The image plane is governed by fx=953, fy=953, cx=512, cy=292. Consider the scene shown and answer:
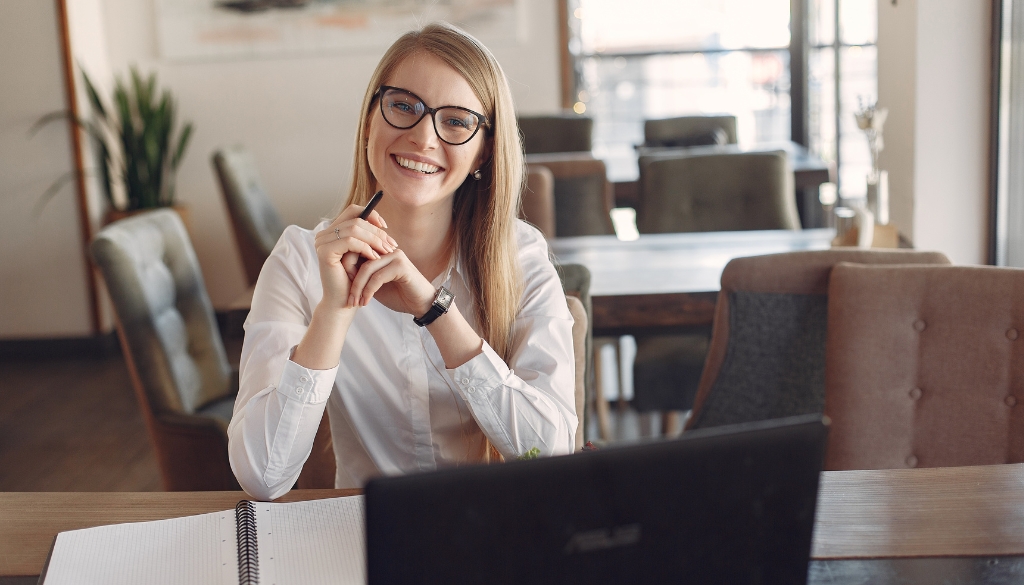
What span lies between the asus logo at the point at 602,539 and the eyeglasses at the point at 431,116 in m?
0.87

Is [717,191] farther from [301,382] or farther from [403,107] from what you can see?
[301,382]

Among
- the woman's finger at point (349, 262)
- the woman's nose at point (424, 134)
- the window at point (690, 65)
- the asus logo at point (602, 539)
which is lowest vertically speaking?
the asus logo at point (602, 539)

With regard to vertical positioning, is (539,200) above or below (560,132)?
below

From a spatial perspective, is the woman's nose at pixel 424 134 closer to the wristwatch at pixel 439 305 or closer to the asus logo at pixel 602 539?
the wristwatch at pixel 439 305

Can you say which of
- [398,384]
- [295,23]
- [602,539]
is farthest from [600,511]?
[295,23]

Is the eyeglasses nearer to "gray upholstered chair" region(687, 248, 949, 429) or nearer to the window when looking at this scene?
"gray upholstered chair" region(687, 248, 949, 429)

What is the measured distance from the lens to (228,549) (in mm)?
966

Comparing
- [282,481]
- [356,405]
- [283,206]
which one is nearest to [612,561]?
[282,481]

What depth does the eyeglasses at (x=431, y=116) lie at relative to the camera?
4.50 ft

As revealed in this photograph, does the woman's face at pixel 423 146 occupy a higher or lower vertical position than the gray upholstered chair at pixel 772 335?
higher

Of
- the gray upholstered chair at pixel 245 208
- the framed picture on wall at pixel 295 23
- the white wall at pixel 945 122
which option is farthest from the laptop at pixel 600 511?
the framed picture on wall at pixel 295 23

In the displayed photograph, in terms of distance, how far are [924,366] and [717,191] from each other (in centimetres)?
173

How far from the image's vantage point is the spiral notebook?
91 centimetres

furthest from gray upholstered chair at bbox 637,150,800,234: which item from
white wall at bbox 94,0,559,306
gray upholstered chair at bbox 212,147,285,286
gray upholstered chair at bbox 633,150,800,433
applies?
white wall at bbox 94,0,559,306
